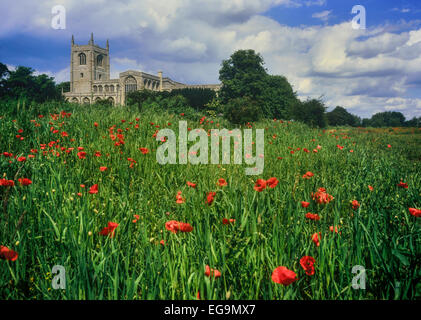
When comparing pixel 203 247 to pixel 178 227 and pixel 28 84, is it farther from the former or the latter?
pixel 28 84

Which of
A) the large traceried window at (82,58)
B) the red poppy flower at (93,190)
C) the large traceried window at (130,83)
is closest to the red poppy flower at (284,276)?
the red poppy flower at (93,190)

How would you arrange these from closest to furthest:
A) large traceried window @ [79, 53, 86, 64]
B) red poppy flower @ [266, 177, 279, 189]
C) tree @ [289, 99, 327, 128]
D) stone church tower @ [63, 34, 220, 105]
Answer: red poppy flower @ [266, 177, 279, 189], tree @ [289, 99, 327, 128], stone church tower @ [63, 34, 220, 105], large traceried window @ [79, 53, 86, 64]

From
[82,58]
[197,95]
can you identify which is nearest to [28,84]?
[197,95]

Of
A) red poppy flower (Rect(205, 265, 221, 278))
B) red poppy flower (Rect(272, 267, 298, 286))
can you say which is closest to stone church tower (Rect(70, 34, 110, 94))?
red poppy flower (Rect(205, 265, 221, 278))

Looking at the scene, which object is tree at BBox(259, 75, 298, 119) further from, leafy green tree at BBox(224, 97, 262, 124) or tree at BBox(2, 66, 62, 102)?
tree at BBox(2, 66, 62, 102)

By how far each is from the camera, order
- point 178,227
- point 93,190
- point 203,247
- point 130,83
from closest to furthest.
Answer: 1. point 178,227
2. point 203,247
3. point 93,190
4. point 130,83

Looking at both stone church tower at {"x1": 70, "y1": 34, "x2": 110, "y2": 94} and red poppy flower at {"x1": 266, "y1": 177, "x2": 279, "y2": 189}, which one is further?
stone church tower at {"x1": 70, "y1": 34, "x2": 110, "y2": 94}

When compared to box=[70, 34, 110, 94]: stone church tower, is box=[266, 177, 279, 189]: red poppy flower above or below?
below

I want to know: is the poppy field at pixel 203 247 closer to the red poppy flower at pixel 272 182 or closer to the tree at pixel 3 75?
the red poppy flower at pixel 272 182

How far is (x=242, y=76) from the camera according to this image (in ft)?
137

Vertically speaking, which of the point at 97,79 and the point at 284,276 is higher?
the point at 97,79

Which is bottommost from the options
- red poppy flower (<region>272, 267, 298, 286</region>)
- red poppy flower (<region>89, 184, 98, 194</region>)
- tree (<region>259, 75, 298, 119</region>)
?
red poppy flower (<region>272, 267, 298, 286</region>)

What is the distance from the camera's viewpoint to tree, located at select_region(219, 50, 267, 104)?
41.1 metres

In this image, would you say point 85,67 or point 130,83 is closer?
point 130,83
